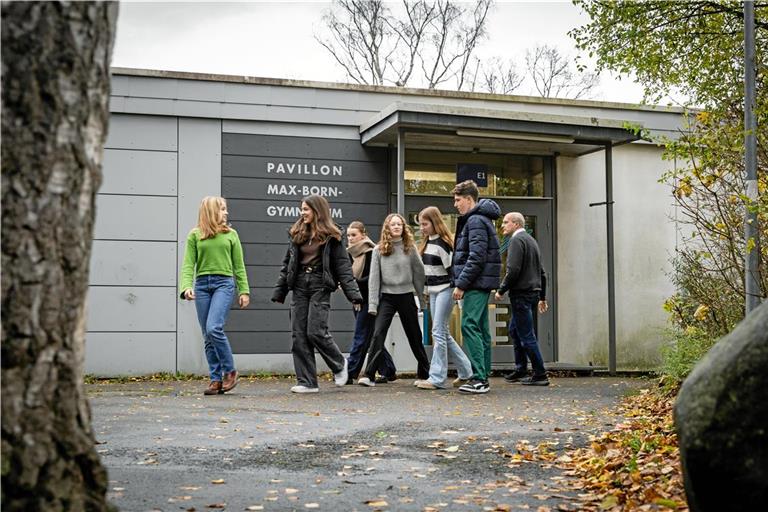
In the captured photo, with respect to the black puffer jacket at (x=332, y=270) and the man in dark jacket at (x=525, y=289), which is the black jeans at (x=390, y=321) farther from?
the man in dark jacket at (x=525, y=289)

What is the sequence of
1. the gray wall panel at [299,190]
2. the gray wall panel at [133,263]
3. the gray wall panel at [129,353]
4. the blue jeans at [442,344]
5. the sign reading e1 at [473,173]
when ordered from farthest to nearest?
the sign reading e1 at [473,173]
the gray wall panel at [299,190]
the gray wall panel at [133,263]
the gray wall panel at [129,353]
the blue jeans at [442,344]

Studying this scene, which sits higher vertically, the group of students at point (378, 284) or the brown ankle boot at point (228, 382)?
the group of students at point (378, 284)

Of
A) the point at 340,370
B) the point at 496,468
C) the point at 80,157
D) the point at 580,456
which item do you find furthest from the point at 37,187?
the point at 340,370

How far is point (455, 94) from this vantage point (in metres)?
13.9

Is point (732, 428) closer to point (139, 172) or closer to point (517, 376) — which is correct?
point (517, 376)

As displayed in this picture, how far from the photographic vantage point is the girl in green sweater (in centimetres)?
950

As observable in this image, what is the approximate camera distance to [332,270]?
399 inches

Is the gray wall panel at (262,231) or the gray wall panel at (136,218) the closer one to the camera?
the gray wall panel at (136,218)

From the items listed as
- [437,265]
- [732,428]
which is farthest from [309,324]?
[732,428]

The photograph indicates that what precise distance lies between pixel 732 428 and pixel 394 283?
729cm

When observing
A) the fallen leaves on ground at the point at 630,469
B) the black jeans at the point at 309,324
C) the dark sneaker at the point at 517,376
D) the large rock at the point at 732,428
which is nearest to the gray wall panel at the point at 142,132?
the black jeans at the point at 309,324

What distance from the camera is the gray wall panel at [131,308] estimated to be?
41.2 feet

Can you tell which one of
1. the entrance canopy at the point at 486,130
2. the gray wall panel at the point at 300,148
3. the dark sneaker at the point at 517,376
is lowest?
the dark sneaker at the point at 517,376

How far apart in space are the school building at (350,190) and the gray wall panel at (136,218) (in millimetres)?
19
